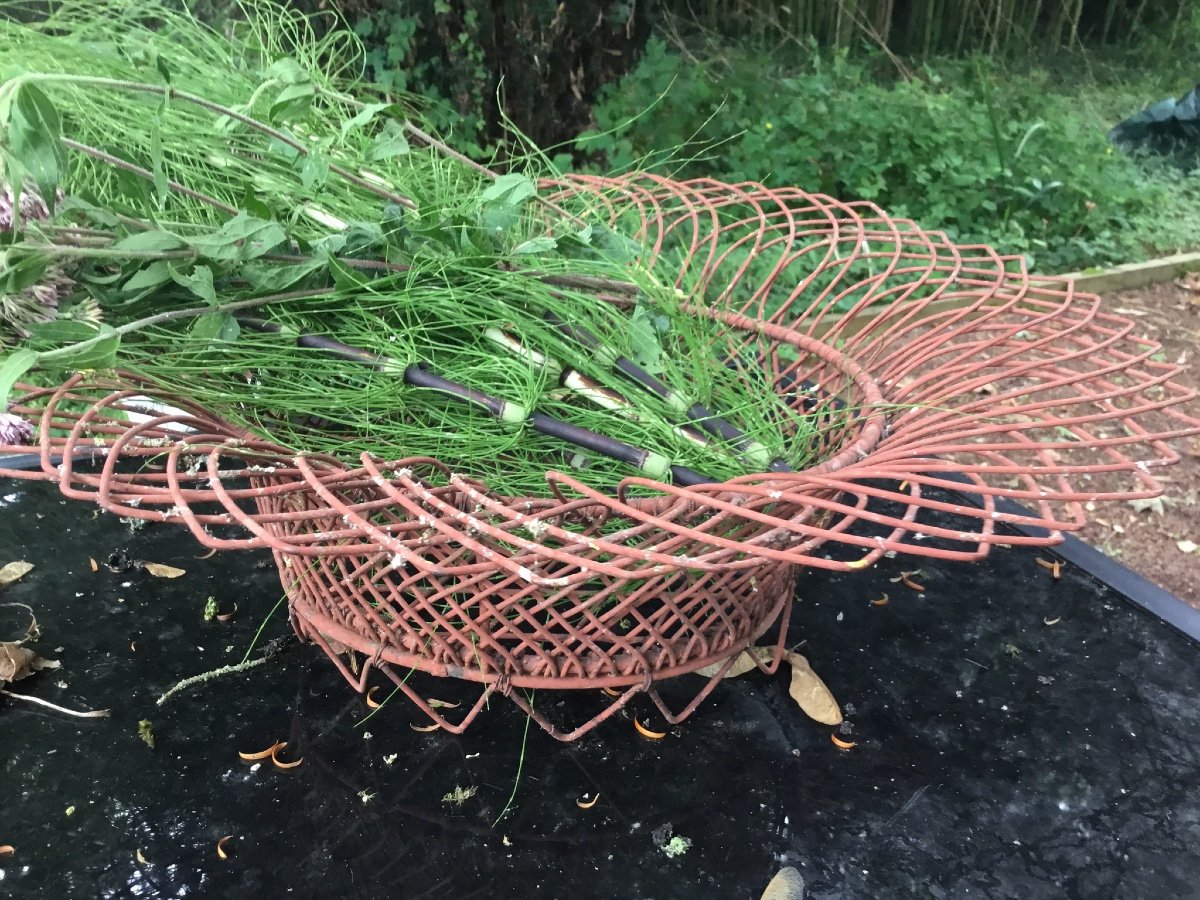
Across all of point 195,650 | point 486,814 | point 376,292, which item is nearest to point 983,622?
point 486,814

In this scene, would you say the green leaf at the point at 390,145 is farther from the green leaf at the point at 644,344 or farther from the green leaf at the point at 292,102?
the green leaf at the point at 644,344

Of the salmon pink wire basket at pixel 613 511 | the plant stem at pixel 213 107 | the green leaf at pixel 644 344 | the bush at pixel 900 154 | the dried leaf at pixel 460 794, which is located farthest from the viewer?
the bush at pixel 900 154

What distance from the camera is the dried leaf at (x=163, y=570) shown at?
3.01 feet

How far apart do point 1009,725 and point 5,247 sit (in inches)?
33.1

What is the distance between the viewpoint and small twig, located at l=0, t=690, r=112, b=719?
29.4 inches

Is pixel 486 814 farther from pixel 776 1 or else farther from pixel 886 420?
pixel 776 1

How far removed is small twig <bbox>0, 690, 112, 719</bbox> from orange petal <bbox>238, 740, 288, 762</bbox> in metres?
0.14

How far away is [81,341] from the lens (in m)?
0.56

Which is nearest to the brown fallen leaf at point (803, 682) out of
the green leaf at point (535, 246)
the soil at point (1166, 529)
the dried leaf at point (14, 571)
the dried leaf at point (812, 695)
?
the dried leaf at point (812, 695)

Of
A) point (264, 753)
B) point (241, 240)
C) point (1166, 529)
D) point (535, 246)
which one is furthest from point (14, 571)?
point (1166, 529)

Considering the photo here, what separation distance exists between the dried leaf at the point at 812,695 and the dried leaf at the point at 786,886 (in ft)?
0.50

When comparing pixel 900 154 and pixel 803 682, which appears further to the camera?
pixel 900 154

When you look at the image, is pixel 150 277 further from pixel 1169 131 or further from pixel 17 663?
pixel 1169 131

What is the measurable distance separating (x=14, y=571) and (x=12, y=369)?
52cm
